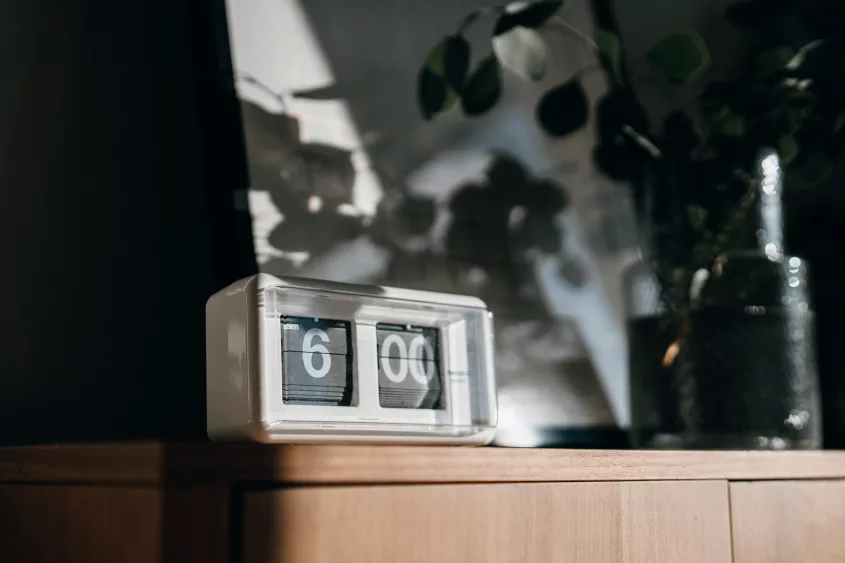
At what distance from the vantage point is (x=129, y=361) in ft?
2.88

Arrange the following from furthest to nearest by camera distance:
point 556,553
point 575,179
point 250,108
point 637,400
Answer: point 575,179 < point 637,400 < point 250,108 < point 556,553

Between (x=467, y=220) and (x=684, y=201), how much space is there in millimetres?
291

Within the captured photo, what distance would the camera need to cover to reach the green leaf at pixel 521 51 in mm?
941

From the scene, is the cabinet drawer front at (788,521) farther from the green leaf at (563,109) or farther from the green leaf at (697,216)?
the green leaf at (563,109)

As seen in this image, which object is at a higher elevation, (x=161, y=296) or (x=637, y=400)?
(x=161, y=296)

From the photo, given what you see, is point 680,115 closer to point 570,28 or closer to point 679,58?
point 679,58

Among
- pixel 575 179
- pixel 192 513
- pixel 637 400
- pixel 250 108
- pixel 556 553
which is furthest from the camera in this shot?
pixel 575 179

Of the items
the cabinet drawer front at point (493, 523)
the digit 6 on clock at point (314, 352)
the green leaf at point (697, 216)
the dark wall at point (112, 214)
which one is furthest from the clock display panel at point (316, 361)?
the green leaf at point (697, 216)

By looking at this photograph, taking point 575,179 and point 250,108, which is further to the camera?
point 575,179

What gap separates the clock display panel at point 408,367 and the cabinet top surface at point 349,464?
103 millimetres

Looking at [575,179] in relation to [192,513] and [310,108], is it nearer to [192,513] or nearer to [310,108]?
[310,108]

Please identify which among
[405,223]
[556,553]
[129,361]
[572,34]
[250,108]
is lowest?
[556,553]

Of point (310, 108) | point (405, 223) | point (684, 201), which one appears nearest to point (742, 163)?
point (684, 201)

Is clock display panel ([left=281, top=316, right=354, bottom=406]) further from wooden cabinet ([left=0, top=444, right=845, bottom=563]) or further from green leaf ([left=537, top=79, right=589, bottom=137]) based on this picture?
green leaf ([left=537, top=79, right=589, bottom=137])
